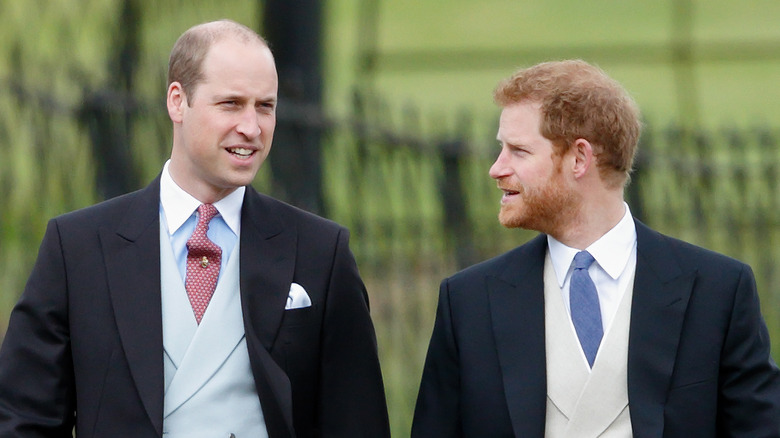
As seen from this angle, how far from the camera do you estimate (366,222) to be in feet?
24.1

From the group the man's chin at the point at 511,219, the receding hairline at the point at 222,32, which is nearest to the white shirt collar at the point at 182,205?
the receding hairline at the point at 222,32

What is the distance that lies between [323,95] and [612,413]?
430 centimetres

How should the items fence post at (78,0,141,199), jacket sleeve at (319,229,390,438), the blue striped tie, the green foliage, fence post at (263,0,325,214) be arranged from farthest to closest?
fence post at (263,0,325,214), the green foliage, fence post at (78,0,141,199), jacket sleeve at (319,229,390,438), the blue striped tie

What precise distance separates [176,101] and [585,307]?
1.21 meters

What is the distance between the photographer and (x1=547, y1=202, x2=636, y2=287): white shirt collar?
4270mm

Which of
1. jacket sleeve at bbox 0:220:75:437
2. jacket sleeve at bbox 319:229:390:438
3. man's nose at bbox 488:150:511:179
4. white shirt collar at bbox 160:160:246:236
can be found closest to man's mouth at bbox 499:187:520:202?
man's nose at bbox 488:150:511:179

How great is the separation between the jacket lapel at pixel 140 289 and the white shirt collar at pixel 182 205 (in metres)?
0.03

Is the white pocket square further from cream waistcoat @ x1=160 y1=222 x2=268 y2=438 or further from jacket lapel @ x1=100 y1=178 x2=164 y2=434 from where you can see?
jacket lapel @ x1=100 y1=178 x2=164 y2=434

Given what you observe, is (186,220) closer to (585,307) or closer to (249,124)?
(249,124)

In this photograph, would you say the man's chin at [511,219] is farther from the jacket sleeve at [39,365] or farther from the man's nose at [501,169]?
the jacket sleeve at [39,365]

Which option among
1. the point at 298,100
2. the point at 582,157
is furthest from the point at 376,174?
the point at 582,157

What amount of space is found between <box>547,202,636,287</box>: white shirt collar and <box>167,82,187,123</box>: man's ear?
1057mm

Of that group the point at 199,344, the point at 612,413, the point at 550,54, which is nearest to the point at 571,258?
the point at 612,413

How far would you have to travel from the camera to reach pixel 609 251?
428cm
